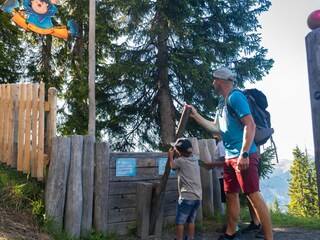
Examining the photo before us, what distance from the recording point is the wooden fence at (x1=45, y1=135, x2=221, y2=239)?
4.81 m

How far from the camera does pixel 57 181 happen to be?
4.79m

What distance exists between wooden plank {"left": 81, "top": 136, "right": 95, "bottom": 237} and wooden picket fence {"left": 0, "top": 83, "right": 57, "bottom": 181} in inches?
22.1

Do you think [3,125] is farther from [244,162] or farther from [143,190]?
[244,162]

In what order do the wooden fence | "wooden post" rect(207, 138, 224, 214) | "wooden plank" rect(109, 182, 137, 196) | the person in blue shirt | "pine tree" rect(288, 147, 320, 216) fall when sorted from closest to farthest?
the person in blue shirt → the wooden fence → "wooden plank" rect(109, 182, 137, 196) → "wooden post" rect(207, 138, 224, 214) → "pine tree" rect(288, 147, 320, 216)

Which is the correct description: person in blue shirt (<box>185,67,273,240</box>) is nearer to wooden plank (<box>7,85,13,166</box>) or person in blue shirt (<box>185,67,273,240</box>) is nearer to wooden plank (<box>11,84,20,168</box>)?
wooden plank (<box>11,84,20,168</box>)

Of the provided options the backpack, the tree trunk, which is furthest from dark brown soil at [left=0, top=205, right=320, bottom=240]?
the tree trunk

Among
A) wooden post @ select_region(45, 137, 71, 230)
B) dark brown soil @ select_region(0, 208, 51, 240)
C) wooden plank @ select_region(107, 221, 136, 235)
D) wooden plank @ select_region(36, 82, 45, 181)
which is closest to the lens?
dark brown soil @ select_region(0, 208, 51, 240)

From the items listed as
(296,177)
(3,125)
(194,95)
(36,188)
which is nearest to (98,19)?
(194,95)

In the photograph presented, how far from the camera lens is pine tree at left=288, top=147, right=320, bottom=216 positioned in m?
38.5

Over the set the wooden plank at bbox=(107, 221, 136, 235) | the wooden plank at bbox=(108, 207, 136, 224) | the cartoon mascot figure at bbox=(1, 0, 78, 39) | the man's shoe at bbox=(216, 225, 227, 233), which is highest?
the cartoon mascot figure at bbox=(1, 0, 78, 39)

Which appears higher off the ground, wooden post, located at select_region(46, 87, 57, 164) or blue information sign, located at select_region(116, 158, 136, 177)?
wooden post, located at select_region(46, 87, 57, 164)

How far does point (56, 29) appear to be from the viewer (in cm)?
799

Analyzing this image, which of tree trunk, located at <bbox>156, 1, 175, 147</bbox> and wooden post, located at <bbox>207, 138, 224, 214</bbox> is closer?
wooden post, located at <bbox>207, 138, 224, 214</bbox>

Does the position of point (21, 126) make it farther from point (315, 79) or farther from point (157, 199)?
point (315, 79)
